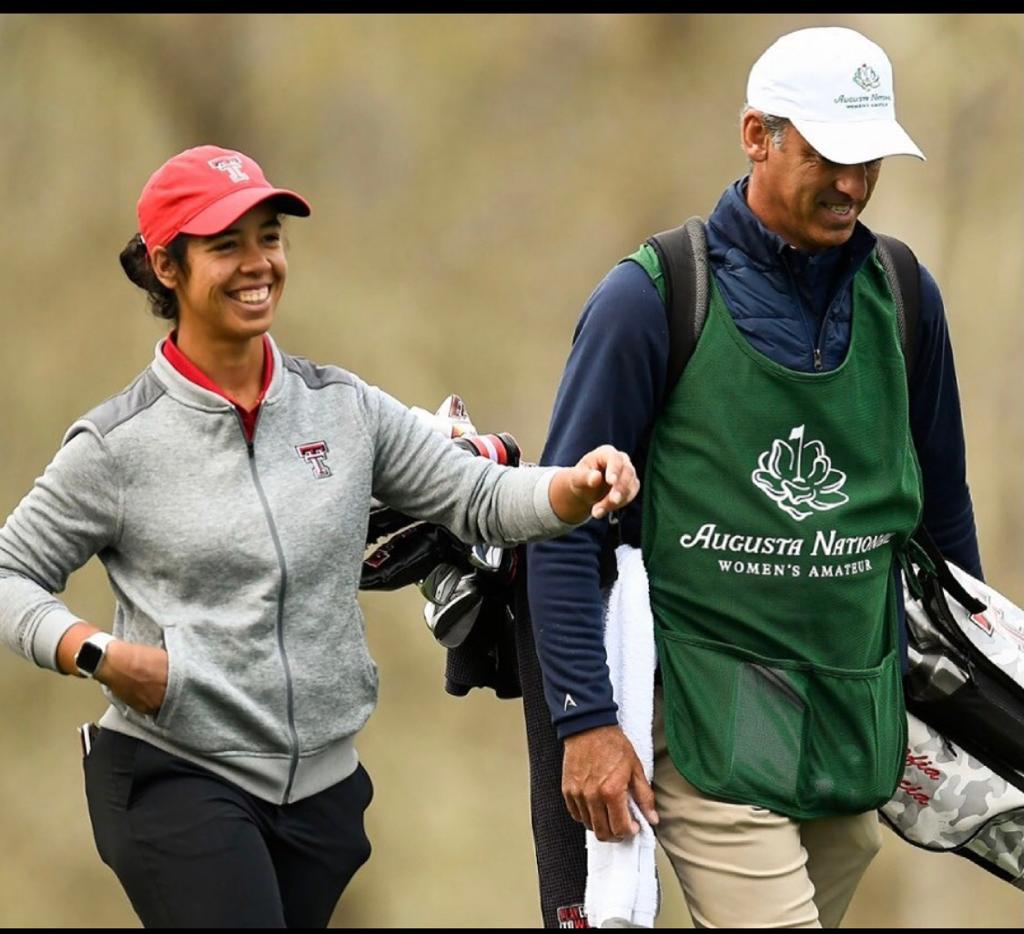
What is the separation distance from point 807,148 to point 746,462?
53 cm

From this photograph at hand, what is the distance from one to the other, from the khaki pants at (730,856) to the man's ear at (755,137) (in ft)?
3.03

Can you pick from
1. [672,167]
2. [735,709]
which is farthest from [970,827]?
[672,167]

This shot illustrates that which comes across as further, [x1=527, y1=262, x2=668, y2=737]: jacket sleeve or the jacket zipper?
[x1=527, y1=262, x2=668, y2=737]: jacket sleeve

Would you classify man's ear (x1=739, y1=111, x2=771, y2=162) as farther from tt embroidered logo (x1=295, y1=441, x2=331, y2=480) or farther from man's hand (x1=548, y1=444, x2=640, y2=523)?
tt embroidered logo (x1=295, y1=441, x2=331, y2=480)

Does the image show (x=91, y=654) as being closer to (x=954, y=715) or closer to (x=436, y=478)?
(x=436, y=478)

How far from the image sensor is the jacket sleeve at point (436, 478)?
138 inches

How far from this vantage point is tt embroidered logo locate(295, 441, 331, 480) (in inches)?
134

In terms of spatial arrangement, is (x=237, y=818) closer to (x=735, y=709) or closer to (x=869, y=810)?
(x=735, y=709)

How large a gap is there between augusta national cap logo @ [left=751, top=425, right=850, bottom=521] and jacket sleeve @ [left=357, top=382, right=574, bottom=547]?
0.40 meters

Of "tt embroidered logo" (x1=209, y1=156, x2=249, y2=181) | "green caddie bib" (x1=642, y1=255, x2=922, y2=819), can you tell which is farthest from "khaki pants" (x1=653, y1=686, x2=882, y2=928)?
"tt embroidered logo" (x1=209, y1=156, x2=249, y2=181)

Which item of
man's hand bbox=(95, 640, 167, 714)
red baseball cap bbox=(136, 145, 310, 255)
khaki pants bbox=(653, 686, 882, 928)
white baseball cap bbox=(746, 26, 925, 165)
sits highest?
white baseball cap bbox=(746, 26, 925, 165)

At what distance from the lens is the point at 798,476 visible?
3.64 meters

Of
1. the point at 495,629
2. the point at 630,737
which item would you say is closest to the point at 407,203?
the point at 495,629

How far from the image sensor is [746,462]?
3609 millimetres
